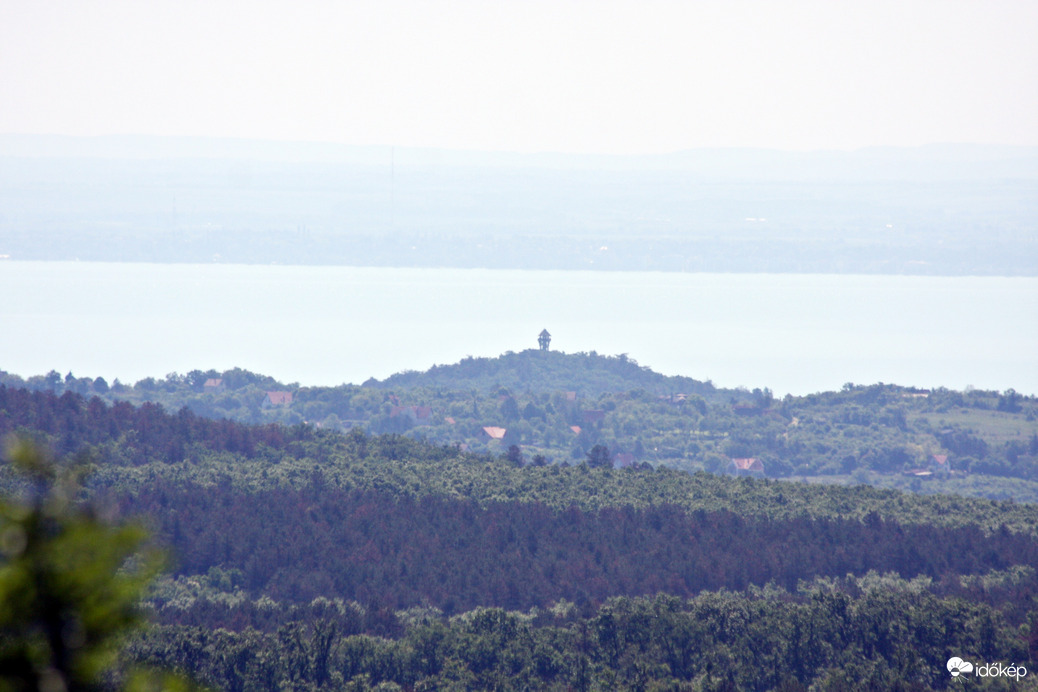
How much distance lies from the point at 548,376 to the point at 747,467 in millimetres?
40587

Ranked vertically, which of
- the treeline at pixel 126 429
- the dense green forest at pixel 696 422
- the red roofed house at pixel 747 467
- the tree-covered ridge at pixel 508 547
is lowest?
the red roofed house at pixel 747 467

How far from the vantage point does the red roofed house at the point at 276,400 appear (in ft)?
354

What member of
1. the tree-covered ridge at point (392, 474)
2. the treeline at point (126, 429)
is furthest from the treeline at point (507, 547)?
the treeline at point (126, 429)

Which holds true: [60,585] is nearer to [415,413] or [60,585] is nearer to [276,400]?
[415,413]

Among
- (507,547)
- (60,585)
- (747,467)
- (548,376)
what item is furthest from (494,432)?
(60,585)

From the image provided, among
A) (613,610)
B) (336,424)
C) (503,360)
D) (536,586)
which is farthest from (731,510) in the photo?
(503,360)

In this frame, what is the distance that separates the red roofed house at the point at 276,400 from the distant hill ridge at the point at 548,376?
17608mm

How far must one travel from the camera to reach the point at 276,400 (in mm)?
108562

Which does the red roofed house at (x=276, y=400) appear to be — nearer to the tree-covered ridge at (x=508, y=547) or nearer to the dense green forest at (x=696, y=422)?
the dense green forest at (x=696, y=422)

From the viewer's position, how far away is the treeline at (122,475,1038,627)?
35.5m

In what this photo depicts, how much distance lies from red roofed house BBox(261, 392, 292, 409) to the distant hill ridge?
17.6 meters

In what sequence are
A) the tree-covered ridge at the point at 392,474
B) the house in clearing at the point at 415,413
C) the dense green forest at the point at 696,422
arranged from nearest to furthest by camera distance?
the tree-covered ridge at the point at 392,474 → the dense green forest at the point at 696,422 → the house in clearing at the point at 415,413

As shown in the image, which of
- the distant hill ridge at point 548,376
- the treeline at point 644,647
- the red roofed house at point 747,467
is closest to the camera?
the treeline at point 644,647

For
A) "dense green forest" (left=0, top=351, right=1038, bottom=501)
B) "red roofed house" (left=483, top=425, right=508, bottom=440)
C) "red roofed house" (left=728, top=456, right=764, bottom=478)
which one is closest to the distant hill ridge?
"dense green forest" (left=0, top=351, right=1038, bottom=501)
